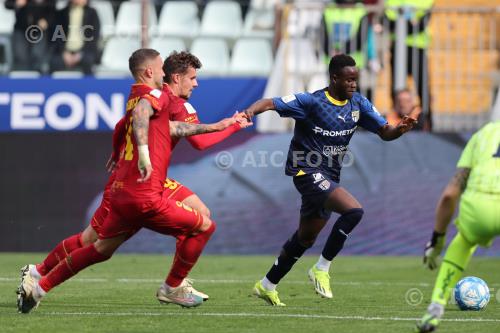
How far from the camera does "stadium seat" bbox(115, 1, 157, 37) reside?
18.2 metres

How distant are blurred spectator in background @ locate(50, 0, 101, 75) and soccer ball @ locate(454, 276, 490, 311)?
9167mm

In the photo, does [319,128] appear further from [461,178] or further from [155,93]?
[461,178]

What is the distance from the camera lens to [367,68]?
688 inches

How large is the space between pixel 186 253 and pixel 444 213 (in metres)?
3.05

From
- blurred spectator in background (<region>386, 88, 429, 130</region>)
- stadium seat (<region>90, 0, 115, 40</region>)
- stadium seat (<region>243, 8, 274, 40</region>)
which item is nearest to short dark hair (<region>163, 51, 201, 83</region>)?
blurred spectator in background (<region>386, 88, 429, 130</region>)

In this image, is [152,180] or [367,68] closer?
[152,180]

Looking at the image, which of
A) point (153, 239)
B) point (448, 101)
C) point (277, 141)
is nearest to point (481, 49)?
point (448, 101)

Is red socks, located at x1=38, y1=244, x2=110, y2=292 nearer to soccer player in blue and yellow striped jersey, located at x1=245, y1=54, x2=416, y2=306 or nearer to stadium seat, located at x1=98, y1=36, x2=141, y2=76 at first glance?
soccer player in blue and yellow striped jersey, located at x1=245, y1=54, x2=416, y2=306

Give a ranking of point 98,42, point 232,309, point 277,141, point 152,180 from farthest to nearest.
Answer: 1. point 98,42
2. point 277,141
3. point 232,309
4. point 152,180

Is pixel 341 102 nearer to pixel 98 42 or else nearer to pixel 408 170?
pixel 408 170

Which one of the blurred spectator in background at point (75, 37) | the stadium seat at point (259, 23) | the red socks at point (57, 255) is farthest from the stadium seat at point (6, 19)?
the red socks at point (57, 255)

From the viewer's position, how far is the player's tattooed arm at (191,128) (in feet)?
31.8

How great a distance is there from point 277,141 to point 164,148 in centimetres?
740

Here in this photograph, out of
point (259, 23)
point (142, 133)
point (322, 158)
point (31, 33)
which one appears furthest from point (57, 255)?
point (259, 23)
